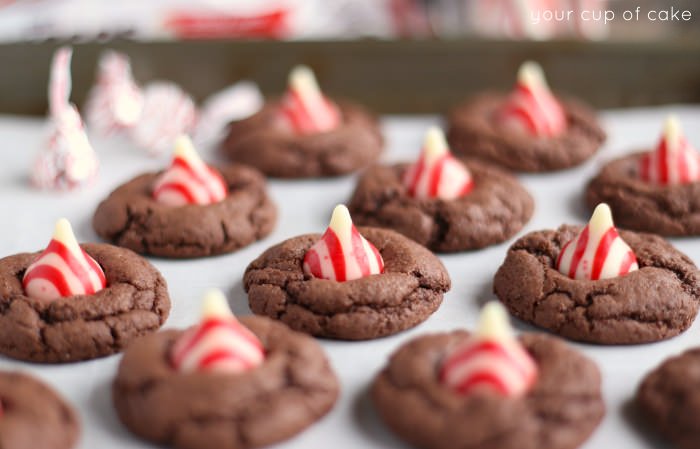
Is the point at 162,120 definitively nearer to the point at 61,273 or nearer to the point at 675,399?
the point at 61,273

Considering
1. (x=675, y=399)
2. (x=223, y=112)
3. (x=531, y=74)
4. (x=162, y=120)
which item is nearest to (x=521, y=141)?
(x=531, y=74)

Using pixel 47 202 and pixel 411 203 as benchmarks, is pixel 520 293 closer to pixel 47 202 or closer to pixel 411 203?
pixel 411 203

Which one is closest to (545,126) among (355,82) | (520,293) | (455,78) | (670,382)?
(455,78)

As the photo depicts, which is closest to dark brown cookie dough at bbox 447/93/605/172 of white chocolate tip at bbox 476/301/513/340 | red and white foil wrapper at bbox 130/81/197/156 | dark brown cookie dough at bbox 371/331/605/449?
red and white foil wrapper at bbox 130/81/197/156

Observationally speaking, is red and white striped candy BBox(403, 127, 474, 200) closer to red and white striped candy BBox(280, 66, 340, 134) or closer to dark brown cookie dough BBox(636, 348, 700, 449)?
red and white striped candy BBox(280, 66, 340, 134)

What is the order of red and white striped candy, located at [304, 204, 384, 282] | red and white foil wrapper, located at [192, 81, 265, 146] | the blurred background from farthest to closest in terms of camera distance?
1. the blurred background
2. red and white foil wrapper, located at [192, 81, 265, 146]
3. red and white striped candy, located at [304, 204, 384, 282]

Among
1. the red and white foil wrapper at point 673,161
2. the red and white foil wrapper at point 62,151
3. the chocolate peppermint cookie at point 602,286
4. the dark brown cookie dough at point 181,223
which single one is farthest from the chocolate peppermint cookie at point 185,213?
the red and white foil wrapper at point 673,161
